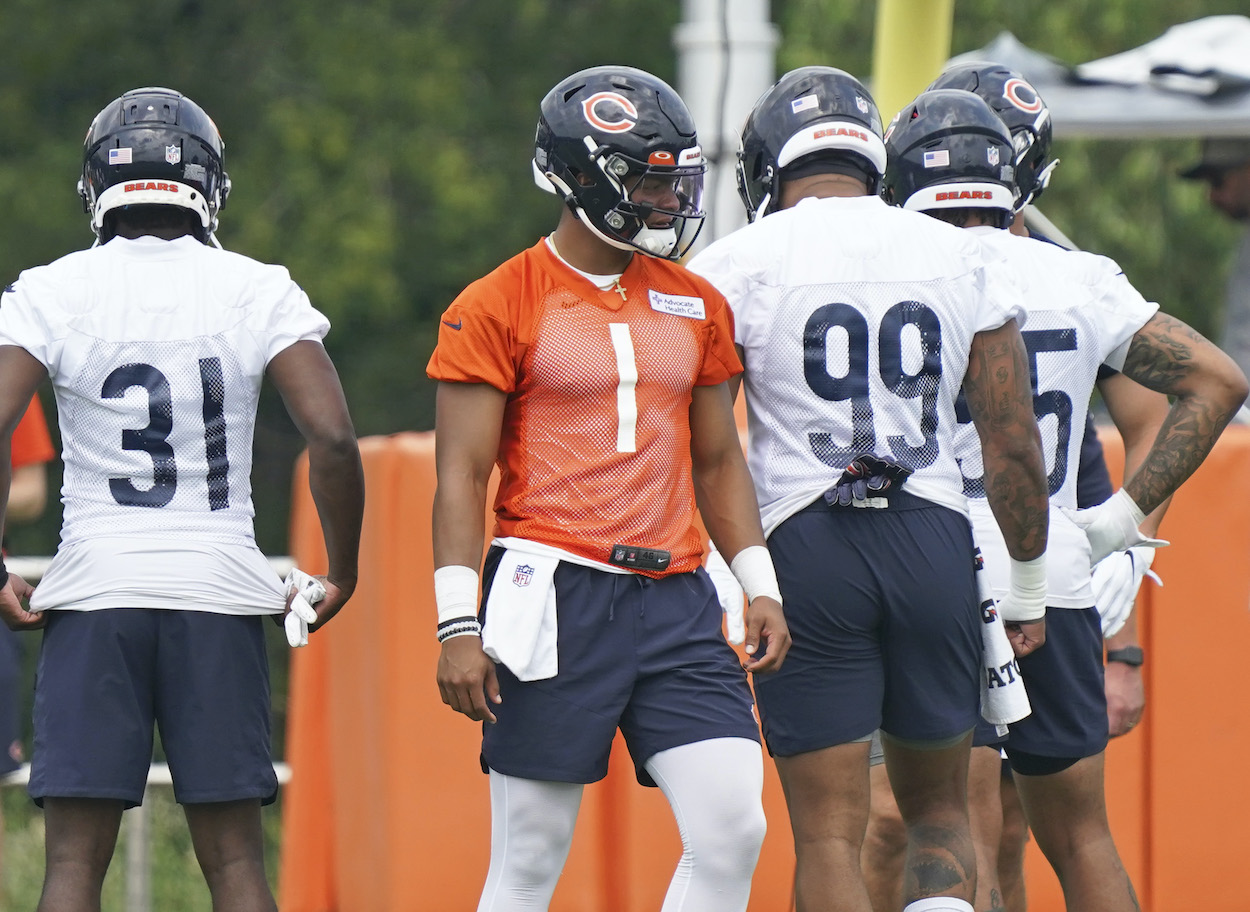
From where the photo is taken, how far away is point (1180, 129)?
9.31 m

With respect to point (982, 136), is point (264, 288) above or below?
below

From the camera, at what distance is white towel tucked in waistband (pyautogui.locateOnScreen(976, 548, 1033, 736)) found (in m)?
4.74

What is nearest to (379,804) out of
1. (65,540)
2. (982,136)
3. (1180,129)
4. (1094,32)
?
(65,540)

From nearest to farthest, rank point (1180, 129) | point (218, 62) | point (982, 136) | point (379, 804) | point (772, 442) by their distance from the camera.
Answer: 1. point (772, 442)
2. point (982, 136)
3. point (379, 804)
4. point (1180, 129)
5. point (218, 62)

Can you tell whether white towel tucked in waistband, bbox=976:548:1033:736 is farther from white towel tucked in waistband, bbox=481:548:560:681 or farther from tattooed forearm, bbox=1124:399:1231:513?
white towel tucked in waistband, bbox=481:548:560:681

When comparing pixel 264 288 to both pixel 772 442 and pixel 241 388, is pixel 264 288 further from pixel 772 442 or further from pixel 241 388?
pixel 772 442

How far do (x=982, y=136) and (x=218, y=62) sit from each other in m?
15.8

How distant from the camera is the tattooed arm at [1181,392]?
518 cm

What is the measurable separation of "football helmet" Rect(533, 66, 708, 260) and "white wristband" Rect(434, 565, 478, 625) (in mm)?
813

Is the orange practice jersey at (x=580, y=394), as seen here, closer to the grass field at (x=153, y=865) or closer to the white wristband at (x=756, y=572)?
the white wristband at (x=756, y=572)

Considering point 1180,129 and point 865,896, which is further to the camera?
point 1180,129

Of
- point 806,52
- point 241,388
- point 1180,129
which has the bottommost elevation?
point 241,388

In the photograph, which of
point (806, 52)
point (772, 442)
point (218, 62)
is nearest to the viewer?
point (772, 442)

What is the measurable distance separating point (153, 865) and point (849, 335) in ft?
20.3
